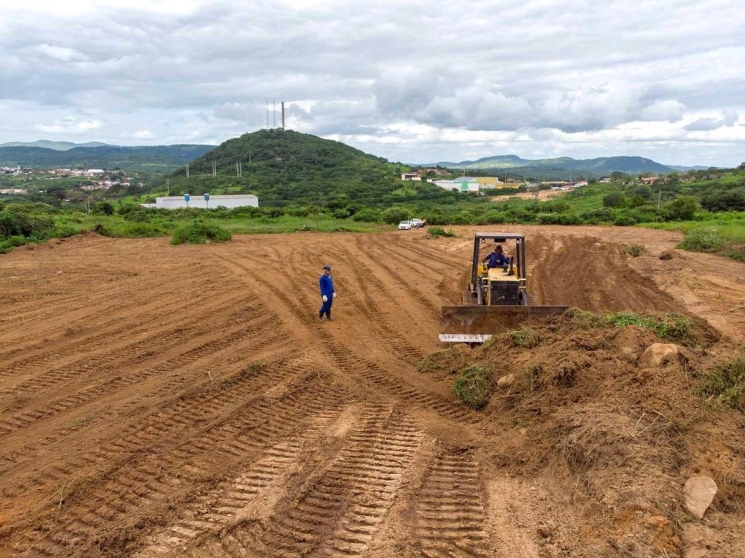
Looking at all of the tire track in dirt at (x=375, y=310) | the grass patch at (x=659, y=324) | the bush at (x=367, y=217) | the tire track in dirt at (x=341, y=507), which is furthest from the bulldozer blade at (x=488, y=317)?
the bush at (x=367, y=217)

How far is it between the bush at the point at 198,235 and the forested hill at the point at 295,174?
40206 millimetres

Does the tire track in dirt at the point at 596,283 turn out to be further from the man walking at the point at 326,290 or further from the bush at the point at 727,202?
the bush at the point at 727,202

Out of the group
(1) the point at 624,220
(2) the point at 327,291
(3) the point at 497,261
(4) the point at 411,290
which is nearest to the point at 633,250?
(4) the point at 411,290

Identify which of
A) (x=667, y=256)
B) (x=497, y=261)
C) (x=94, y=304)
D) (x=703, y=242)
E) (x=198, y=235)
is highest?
(x=497, y=261)

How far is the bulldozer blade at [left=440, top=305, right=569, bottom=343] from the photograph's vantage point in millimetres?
10688

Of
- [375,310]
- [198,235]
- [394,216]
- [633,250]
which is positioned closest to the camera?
[375,310]

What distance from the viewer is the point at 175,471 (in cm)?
615

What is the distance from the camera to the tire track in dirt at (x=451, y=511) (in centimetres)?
482

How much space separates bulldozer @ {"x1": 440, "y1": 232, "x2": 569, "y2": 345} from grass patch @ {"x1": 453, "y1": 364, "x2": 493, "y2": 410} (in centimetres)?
188

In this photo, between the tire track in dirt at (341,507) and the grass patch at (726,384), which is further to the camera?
the grass patch at (726,384)

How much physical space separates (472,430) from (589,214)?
40.1 meters

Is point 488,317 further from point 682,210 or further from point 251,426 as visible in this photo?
point 682,210

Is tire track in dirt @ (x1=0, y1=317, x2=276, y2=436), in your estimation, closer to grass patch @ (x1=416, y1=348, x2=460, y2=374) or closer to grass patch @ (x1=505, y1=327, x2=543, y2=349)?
grass patch @ (x1=416, y1=348, x2=460, y2=374)

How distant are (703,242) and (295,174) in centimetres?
9277
